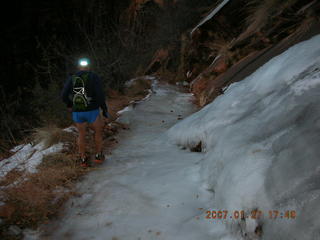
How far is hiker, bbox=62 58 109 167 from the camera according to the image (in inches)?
126

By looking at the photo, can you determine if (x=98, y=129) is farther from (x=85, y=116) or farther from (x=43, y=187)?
(x=43, y=187)

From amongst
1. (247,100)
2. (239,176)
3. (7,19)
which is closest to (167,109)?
(247,100)

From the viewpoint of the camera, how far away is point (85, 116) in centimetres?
336

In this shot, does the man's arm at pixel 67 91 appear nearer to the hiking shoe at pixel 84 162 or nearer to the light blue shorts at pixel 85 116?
the light blue shorts at pixel 85 116

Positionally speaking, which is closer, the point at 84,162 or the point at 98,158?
the point at 84,162

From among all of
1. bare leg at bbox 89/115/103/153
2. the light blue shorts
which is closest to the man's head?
the light blue shorts

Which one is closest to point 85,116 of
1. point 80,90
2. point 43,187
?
point 80,90

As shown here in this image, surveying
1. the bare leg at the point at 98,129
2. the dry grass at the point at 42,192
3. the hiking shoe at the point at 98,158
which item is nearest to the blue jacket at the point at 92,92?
the bare leg at the point at 98,129

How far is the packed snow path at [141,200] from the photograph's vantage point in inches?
76.7

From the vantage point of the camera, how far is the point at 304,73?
2.26 m

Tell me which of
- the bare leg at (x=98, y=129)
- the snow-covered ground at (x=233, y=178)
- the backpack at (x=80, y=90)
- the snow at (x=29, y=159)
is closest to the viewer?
the snow-covered ground at (x=233, y=178)

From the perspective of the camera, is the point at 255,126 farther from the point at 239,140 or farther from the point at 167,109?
the point at 167,109

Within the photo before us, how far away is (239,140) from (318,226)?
1.15m

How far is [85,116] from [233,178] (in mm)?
2321
